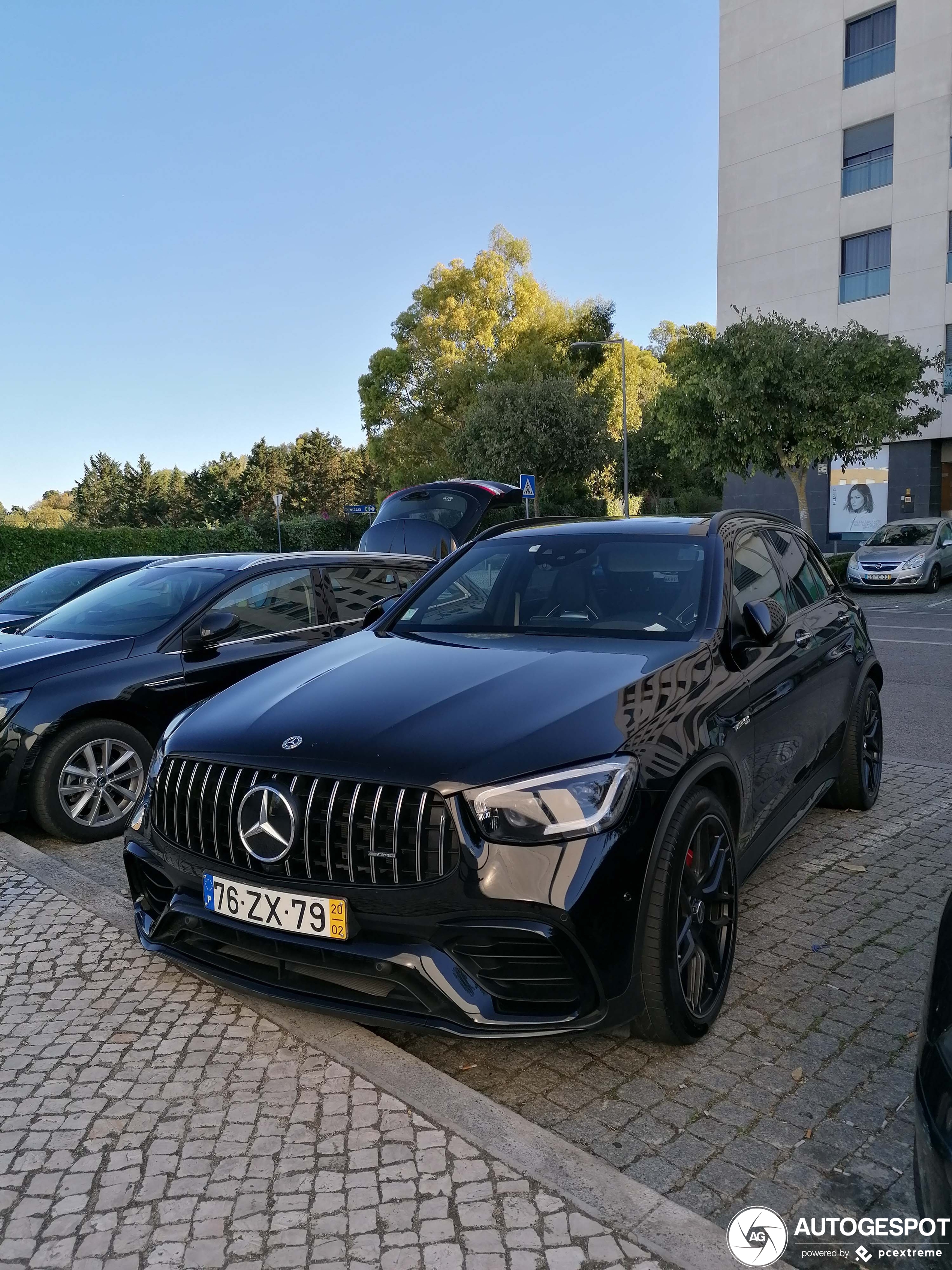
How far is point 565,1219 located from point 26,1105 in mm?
1617

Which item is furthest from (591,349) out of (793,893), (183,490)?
(183,490)

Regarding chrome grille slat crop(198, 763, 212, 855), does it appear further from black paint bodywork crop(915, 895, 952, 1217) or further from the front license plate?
black paint bodywork crop(915, 895, 952, 1217)

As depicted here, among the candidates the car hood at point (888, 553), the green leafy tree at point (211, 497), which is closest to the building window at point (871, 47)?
the car hood at point (888, 553)

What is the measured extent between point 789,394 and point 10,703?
18.9 m

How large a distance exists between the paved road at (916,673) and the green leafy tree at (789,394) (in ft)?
14.4

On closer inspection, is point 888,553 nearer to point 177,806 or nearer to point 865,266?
point 865,266

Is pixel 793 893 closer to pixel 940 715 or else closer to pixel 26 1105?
pixel 26 1105

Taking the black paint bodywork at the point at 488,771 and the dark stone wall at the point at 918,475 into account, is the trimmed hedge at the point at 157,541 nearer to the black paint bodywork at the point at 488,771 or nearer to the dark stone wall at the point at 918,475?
the dark stone wall at the point at 918,475

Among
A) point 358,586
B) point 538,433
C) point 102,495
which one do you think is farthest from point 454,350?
point 102,495

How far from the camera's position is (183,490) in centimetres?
8875

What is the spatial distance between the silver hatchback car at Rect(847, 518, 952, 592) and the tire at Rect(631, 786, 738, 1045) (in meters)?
18.0

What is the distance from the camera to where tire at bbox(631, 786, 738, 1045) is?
2.79 metres

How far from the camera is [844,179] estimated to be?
29.0 metres

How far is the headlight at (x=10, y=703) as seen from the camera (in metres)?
5.12
